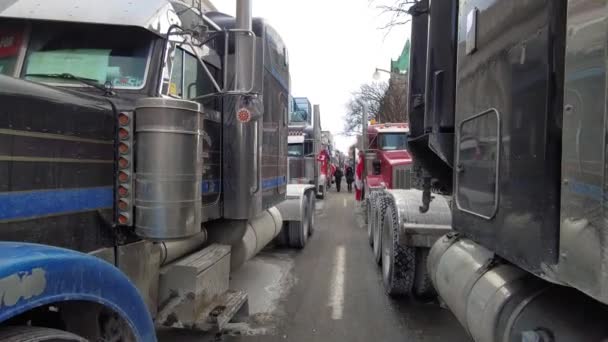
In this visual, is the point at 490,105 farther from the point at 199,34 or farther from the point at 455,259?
the point at 199,34

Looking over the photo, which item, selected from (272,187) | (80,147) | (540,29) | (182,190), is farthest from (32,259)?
(272,187)

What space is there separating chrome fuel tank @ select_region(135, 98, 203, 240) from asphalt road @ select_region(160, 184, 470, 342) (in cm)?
179

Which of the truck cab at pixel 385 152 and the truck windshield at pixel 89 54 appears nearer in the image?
the truck windshield at pixel 89 54

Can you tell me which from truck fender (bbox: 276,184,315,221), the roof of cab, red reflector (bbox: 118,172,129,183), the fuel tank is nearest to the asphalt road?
truck fender (bbox: 276,184,315,221)

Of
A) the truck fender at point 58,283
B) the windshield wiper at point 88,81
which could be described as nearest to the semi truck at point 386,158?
the windshield wiper at point 88,81

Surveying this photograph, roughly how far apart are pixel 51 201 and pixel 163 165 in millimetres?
643

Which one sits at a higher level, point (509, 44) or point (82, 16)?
point (82, 16)

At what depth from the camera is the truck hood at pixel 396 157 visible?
1009 centimetres

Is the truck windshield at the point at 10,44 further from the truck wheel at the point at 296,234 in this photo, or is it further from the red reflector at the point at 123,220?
the truck wheel at the point at 296,234

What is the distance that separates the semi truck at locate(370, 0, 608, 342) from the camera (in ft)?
5.24

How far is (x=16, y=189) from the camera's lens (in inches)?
81.2

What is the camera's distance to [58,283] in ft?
5.68

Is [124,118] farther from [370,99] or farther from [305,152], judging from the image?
[370,99]

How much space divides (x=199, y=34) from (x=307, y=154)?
12682mm
